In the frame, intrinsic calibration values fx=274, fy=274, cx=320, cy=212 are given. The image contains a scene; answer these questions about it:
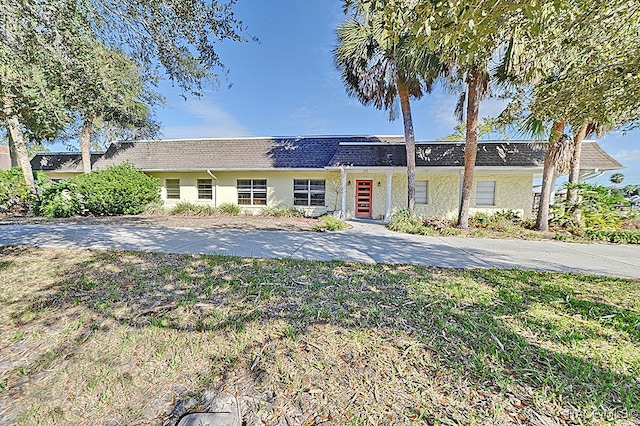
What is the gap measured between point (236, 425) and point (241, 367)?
60 cm

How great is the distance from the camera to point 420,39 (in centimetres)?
316

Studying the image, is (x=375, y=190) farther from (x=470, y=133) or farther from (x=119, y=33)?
(x=119, y=33)

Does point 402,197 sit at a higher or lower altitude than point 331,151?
lower

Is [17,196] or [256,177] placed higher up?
[256,177]

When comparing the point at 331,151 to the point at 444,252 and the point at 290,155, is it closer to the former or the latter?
the point at 290,155

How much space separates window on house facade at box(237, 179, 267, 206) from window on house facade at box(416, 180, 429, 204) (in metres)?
8.27

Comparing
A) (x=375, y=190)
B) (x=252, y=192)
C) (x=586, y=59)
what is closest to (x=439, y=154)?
(x=375, y=190)

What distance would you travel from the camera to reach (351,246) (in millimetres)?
Answer: 7477

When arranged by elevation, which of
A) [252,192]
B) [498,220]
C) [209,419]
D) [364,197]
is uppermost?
[252,192]

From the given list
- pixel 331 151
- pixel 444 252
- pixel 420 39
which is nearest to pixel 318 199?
pixel 331 151

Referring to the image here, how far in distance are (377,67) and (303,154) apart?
19.2ft

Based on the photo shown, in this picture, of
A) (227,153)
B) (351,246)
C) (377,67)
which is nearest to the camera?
(351,246)

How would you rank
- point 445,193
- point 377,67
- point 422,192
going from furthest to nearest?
point 422,192 → point 445,193 → point 377,67

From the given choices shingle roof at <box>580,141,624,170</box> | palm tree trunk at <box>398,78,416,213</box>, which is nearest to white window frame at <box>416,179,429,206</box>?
palm tree trunk at <box>398,78,416,213</box>
